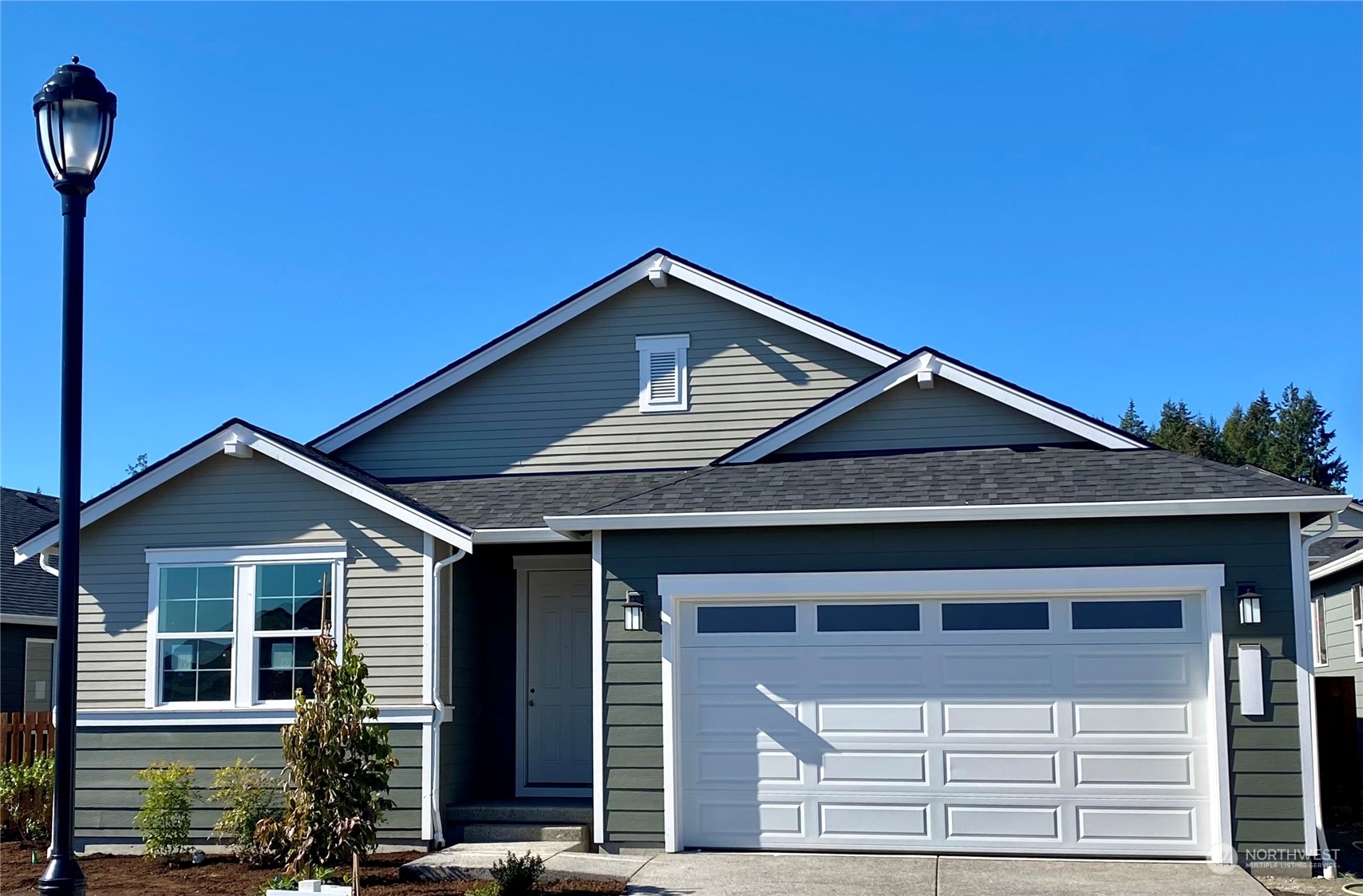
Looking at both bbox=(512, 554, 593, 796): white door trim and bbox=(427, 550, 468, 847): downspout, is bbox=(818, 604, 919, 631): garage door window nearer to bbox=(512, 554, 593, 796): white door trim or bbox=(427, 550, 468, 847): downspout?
bbox=(512, 554, 593, 796): white door trim

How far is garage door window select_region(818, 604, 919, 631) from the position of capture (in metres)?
11.3

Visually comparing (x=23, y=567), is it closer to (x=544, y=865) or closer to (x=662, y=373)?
(x=662, y=373)

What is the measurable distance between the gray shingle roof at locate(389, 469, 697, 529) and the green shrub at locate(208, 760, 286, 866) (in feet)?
9.91

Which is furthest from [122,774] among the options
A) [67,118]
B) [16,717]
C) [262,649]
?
[67,118]

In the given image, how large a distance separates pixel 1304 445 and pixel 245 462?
4625 centimetres

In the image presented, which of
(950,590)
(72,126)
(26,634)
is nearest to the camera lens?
(72,126)

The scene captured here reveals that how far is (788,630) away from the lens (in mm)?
11445

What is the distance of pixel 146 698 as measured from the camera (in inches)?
494

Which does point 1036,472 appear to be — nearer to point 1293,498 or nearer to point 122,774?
point 1293,498

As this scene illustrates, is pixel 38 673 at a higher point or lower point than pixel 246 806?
higher

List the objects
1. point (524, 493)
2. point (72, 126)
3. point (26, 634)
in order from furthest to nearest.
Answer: point (26, 634) < point (524, 493) < point (72, 126)

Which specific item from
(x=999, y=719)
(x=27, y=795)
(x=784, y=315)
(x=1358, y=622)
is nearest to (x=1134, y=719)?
(x=999, y=719)

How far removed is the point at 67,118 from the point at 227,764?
7513 mm

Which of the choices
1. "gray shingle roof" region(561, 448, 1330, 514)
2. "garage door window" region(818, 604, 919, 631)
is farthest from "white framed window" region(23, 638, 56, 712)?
"garage door window" region(818, 604, 919, 631)
